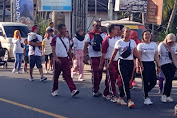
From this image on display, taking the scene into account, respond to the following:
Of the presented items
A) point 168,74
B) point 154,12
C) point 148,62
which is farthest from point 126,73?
point 154,12

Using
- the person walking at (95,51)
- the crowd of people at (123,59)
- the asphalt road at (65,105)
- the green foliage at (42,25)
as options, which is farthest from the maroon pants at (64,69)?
the green foliage at (42,25)

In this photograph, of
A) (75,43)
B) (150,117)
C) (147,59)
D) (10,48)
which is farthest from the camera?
(10,48)

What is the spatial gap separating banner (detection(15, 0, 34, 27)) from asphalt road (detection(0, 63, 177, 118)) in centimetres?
1524

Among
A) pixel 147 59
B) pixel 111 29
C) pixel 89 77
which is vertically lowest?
pixel 89 77

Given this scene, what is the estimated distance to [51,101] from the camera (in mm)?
10039

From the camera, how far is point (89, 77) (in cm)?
1473

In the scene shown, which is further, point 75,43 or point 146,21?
point 146,21

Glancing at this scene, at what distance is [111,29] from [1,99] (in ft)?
10.8

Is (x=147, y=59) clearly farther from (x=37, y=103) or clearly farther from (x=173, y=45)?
(x=37, y=103)

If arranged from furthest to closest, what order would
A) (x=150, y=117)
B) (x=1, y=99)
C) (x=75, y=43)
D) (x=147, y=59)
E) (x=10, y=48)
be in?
(x=10, y=48)
(x=75, y=43)
(x=1, y=99)
(x=147, y=59)
(x=150, y=117)

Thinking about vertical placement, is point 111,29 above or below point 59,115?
above

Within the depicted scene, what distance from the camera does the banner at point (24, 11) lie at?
27.1 meters

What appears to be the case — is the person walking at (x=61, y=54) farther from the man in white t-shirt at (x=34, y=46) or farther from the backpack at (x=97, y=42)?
the man in white t-shirt at (x=34, y=46)

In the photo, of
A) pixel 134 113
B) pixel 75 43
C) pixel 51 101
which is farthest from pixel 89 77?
pixel 134 113
